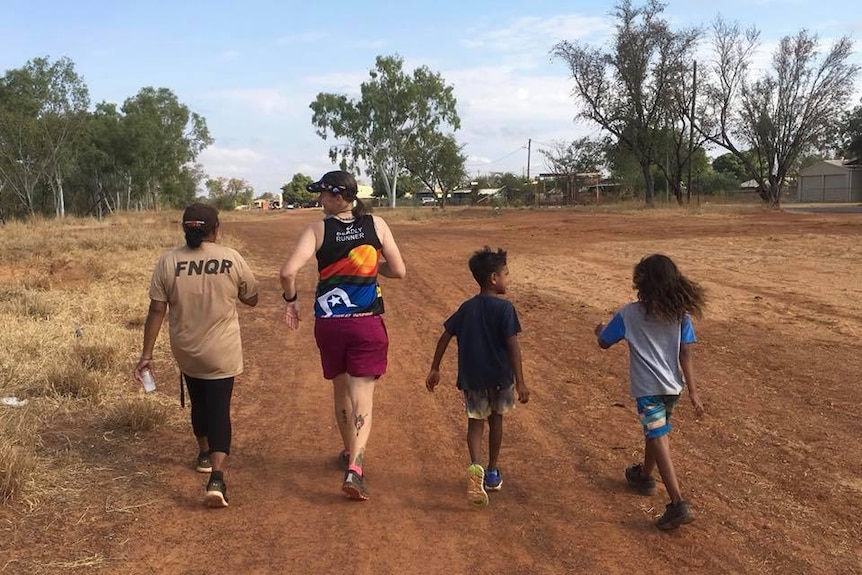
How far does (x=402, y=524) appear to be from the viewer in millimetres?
→ 3736

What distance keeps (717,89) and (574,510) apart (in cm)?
4655

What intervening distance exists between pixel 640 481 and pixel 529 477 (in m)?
0.68

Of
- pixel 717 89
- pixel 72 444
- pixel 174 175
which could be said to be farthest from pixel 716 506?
pixel 174 175

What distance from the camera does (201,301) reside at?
3.94 meters

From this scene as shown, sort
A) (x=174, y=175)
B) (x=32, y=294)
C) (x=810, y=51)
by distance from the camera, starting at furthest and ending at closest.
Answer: (x=174, y=175)
(x=810, y=51)
(x=32, y=294)

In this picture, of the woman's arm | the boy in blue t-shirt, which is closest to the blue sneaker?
the boy in blue t-shirt

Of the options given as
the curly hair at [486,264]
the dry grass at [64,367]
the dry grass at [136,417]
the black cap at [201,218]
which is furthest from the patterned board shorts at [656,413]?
the dry grass at [136,417]

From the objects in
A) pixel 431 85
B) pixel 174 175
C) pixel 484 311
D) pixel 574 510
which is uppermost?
pixel 431 85

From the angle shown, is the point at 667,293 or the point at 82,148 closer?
the point at 667,293

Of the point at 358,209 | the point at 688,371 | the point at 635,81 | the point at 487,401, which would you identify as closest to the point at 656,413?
the point at 688,371

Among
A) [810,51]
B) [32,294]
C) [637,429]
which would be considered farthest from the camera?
[810,51]

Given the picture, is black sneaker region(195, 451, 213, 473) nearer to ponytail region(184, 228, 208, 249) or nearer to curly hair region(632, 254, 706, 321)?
ponytail region(184, 228, 208, 249)

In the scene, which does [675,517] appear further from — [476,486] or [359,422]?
[359,422]

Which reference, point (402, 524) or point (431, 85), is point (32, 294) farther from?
point (431, 85)
